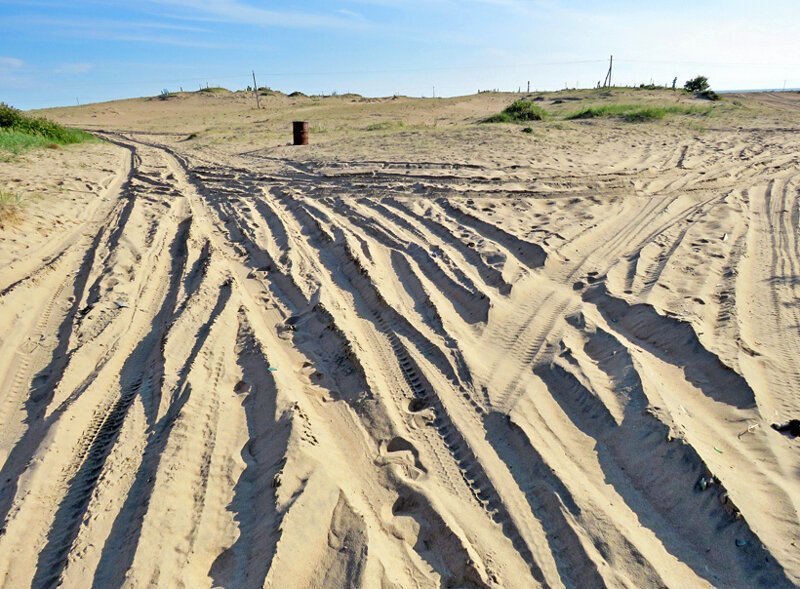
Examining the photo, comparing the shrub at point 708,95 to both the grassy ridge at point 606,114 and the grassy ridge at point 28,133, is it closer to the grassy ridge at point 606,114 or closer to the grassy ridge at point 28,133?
the grassy ridge at point 606,114

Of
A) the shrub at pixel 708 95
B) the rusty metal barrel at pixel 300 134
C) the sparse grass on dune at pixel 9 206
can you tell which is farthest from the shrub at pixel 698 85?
the sparse grass on dune at pixel 9 206

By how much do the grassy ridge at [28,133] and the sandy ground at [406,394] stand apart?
297 inches

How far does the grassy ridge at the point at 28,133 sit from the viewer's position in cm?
1366

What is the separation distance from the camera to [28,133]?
51.1 feet

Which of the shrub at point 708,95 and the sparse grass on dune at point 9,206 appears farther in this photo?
the shrub at point 708,95

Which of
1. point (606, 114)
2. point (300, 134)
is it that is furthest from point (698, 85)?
point (300, 134)

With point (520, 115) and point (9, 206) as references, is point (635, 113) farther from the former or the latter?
point (9, 206)

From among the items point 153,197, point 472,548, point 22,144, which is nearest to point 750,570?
point 472,548

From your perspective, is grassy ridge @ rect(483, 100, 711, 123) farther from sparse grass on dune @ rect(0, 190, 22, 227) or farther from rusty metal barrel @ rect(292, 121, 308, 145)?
sparse grass on dune @ rect(0, 190, 22, 227)

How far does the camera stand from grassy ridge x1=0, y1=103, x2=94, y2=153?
44.8ft

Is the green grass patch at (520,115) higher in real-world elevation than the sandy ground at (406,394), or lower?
higher

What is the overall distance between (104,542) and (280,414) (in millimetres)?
1129

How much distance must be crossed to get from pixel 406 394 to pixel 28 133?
1700cm

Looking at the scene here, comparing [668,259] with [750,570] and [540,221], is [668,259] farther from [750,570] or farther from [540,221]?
[750,570]
